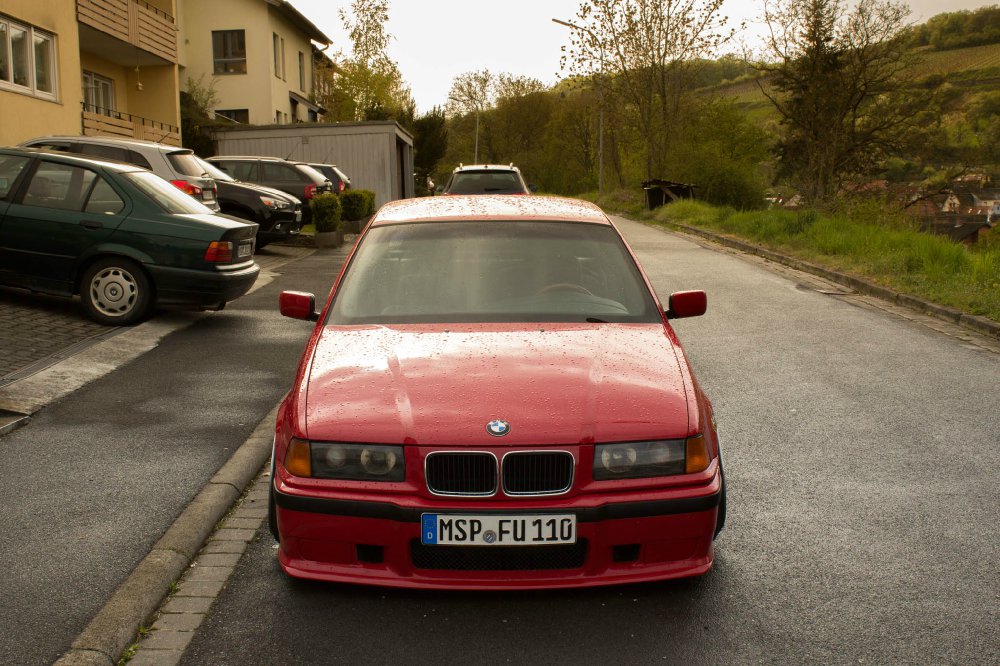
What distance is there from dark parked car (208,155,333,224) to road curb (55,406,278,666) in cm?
1759

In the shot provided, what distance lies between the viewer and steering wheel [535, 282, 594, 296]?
4.85 m

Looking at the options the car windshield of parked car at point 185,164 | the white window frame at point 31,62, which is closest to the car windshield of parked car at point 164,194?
the car windshield of parked car at point 185,164

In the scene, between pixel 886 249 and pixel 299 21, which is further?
pixel 299 21

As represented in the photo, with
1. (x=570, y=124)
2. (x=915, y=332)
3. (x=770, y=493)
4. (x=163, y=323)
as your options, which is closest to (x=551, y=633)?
(x=770, y=493)

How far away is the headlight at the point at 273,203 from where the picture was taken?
18.3 metres

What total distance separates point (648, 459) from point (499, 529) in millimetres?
590

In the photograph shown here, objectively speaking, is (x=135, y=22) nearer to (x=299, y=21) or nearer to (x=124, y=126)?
(x=124, y=126)

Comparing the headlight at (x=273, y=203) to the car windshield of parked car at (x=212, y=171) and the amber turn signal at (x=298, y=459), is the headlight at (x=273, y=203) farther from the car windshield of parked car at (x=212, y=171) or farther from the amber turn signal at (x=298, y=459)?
the amber turn signal at (x=298, y=459)

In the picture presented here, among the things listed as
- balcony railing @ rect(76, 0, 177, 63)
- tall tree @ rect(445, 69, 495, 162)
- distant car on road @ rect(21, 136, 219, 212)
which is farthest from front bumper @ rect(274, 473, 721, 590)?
tall tree @ rect(445, 69, 495, 162)

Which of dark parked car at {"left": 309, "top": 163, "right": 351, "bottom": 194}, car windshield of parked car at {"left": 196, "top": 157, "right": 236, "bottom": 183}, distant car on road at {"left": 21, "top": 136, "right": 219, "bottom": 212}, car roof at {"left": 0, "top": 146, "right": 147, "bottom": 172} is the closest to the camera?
car roof at {"left": 0, "top": 146, "right": 147, "bottom": 172}

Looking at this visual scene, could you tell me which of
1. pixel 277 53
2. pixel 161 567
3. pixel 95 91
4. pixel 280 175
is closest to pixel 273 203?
pixel 280 175

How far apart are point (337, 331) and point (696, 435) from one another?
1.69m

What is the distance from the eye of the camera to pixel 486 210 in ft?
17.7

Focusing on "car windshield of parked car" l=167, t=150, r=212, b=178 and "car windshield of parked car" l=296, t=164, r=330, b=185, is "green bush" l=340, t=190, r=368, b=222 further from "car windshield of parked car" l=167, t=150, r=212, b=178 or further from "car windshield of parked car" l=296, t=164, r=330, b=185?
"car windshield of parked car" l=167, t=150, r=212, b=178
